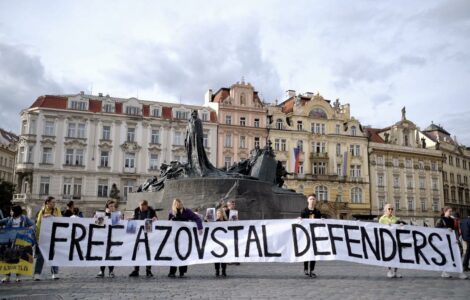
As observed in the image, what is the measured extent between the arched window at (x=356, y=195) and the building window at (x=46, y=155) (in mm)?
35184

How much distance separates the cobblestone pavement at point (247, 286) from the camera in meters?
6.68

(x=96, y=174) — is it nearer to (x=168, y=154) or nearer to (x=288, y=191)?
(x=168, y=154)

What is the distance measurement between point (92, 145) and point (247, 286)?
43571mm

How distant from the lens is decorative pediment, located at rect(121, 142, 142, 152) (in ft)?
161

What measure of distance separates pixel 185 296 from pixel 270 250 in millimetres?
3202

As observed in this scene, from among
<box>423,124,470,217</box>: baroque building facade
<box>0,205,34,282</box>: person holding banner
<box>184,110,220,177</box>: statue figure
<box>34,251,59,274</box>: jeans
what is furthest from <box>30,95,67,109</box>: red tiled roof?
<box>423,124,470,217</box>: baroque building facade

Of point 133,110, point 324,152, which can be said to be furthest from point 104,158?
point 324,152

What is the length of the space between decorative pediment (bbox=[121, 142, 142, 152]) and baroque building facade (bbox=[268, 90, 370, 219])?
1602 centimetres

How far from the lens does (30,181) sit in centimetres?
4559

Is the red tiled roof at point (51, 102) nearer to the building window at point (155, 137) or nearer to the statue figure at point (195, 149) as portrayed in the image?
the building window at point (155, 137)

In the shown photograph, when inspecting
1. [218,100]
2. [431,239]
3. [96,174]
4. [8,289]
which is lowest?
[8,289]

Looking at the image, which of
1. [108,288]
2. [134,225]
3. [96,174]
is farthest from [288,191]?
[96,174]

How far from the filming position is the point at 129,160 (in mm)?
49344

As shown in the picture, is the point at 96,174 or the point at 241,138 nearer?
the point at 96,174
